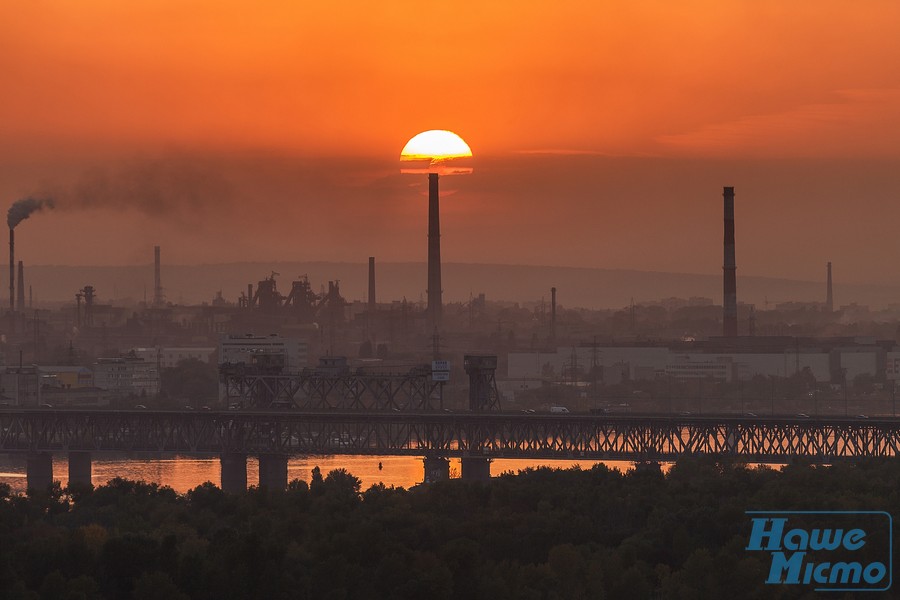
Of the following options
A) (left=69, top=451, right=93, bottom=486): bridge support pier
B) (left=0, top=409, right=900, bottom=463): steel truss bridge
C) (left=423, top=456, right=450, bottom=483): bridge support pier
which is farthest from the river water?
(left=423, top=456, right=450, bottom=483): bridge support pier

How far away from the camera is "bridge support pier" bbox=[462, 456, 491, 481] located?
136 meters

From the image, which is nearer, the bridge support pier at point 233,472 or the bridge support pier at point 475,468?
the bridge support pier at point 475,468

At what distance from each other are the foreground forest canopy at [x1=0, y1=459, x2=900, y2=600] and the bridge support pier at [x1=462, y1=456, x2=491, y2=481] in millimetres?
7488

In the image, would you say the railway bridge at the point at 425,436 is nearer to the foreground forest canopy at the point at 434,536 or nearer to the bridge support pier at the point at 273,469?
the bridge support pier at the point at 273,469

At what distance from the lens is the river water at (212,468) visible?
487 ft

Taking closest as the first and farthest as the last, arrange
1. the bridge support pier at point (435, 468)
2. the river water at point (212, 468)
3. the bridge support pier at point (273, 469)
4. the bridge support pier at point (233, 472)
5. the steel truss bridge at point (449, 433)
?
the steel truss bridge at point (449, 433), the bridge support pier at point (435, 468), the bridge support pier at point (233, 472), the bridge support pier at point (273, 469), the river water at point (212, 468)

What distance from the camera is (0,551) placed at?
79125 mm

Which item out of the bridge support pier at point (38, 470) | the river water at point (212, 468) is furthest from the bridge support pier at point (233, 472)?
the bridge support pier at point (38, 470)

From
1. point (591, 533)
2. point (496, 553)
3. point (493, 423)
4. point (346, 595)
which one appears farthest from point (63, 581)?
point (493, 423)

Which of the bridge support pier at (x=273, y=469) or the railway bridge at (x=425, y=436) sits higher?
the railway bridge at (x=425, y=436)

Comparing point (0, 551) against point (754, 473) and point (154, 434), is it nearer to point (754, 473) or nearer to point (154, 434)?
point (754, 473)

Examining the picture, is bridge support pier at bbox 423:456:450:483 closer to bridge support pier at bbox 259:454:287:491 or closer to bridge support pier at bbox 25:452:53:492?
bridge support pier at bbox 259:454:287:491

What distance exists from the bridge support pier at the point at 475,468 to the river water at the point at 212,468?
5.04 m

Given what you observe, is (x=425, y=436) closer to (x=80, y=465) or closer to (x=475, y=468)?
(x=475, y=468)
